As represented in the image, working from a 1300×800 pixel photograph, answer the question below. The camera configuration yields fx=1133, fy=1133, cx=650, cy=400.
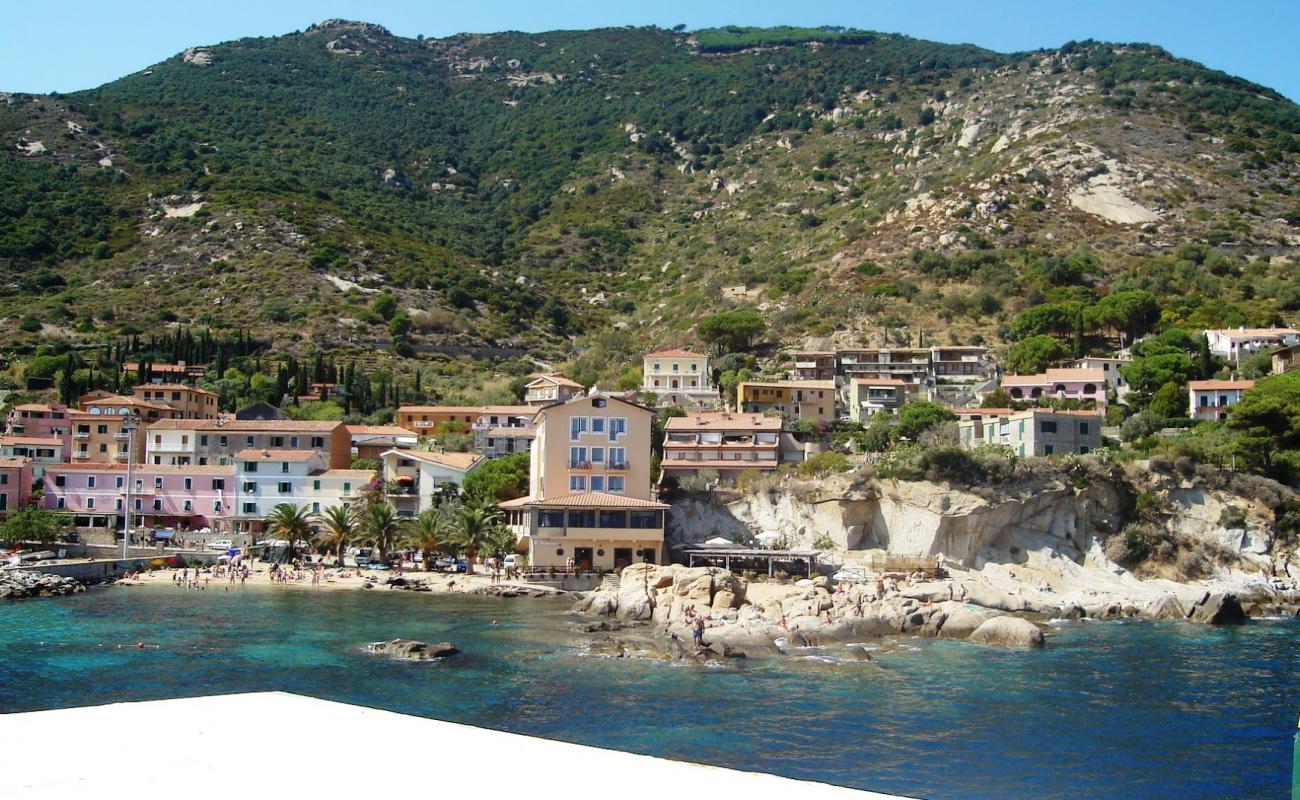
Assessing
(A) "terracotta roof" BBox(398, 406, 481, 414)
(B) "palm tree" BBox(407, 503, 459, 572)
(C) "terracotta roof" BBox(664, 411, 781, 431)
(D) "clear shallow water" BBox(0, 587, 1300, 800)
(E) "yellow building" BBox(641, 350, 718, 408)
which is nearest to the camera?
(D) "clear shallow water" BBox(0, 587, 1300, 800)

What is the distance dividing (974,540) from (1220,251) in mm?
64733

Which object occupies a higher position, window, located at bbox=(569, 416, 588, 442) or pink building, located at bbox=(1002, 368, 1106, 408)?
pink building, located at bbox=(1002, 368, 1106, 408)

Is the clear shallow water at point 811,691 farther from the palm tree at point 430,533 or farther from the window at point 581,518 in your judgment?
the palm tree at point 430,533

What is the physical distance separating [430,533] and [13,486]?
968 inches

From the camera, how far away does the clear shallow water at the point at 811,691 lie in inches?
838

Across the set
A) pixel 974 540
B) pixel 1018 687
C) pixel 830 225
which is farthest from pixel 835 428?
pixel 830 225

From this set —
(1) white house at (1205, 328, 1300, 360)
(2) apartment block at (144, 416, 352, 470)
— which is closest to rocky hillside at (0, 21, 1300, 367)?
(1) white house at (1205, 328, 1300, 360)

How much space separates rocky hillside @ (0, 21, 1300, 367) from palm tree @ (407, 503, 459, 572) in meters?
46.9

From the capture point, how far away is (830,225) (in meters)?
126

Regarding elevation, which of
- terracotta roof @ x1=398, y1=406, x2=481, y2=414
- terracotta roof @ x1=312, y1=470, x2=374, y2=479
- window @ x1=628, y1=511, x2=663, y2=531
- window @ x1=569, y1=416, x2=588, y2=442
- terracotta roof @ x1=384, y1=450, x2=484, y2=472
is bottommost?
window @ x1=628, y1=511, x2=663, y2=531

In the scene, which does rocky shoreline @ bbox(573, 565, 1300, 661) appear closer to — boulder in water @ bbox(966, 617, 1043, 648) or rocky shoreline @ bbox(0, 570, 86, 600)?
boulder in water @ bbox(966, 617, 1043, 648)

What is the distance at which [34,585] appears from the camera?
4481cm

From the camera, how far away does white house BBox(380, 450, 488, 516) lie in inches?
2341

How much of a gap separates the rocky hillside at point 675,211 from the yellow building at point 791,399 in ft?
53.2
